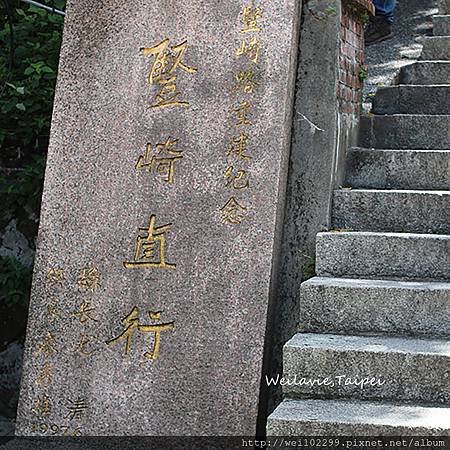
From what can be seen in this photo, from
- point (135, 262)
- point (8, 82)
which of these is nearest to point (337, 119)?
point (135, 262)

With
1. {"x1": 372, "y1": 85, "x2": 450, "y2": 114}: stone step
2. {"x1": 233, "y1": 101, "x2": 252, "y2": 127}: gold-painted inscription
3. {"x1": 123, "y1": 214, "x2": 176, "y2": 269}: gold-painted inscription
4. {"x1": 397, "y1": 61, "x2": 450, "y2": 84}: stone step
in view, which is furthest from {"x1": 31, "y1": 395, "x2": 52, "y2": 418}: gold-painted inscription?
{"x1": 397, "y1": 61, "x2": 450, "y2": 84}: stone step

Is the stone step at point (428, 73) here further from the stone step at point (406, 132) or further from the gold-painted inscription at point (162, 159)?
the gold-painted inscription at point (162, 159)

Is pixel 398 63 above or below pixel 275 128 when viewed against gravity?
above

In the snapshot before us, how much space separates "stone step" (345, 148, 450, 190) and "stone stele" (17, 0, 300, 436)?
65 centimetres

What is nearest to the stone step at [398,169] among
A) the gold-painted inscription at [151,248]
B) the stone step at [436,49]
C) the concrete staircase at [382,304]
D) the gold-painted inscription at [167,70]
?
the concrete staircase at [382,304]

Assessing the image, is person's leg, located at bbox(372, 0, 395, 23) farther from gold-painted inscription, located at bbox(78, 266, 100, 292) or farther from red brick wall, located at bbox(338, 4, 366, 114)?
gold-painted inscription, located at bbox(78, 266, 100, 292)

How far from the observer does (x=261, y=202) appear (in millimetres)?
3336

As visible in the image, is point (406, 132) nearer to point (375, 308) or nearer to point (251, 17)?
point (251, 17)

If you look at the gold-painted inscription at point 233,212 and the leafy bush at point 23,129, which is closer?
the gold-painted inscription at point 233,212

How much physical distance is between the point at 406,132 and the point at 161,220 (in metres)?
1.55

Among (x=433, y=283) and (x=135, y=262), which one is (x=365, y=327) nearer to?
(x=433, y=283)

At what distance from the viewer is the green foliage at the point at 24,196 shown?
4512mm

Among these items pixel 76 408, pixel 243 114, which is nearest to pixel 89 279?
pixel 76 408

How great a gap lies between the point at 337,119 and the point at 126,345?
1.36 metres
